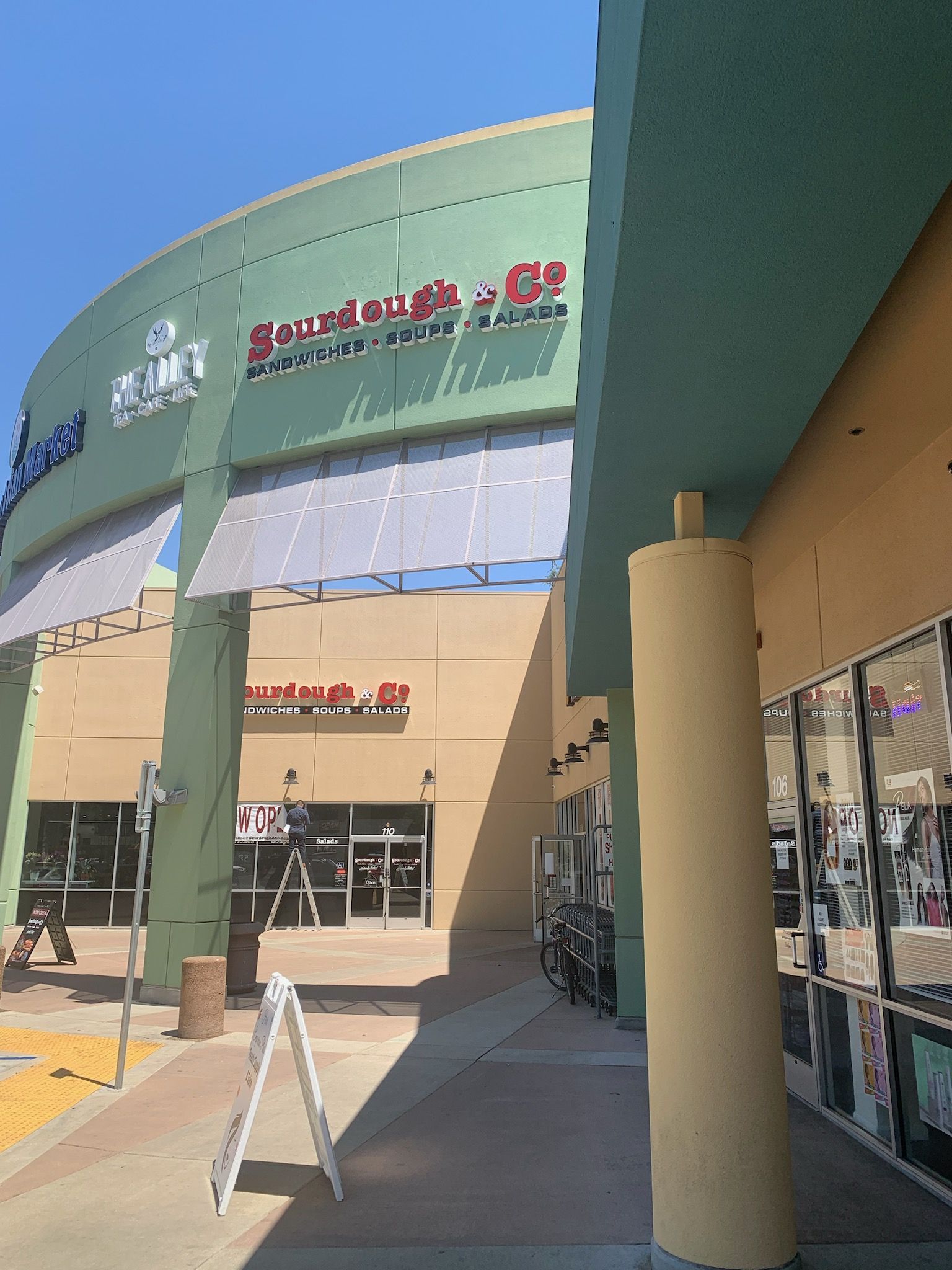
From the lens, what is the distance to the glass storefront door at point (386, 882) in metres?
23.8

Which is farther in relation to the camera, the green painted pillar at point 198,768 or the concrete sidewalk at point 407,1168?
the green painted pillar at point 198,768

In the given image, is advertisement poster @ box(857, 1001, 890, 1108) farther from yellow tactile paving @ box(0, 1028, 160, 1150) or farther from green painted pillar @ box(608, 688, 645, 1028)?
yellow tactile paving @ box(0, 1028, 160, 1150)

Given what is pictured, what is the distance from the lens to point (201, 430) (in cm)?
1466

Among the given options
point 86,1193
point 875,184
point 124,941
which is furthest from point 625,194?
point 124,941

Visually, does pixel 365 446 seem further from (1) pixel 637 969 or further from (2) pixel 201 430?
(1) pixel 637 969

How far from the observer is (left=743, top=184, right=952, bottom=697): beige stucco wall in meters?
4.04

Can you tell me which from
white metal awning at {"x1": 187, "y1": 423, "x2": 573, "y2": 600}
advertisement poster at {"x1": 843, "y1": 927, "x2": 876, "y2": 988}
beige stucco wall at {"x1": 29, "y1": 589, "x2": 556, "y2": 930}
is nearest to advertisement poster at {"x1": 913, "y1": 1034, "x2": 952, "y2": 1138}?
advertisement poster at {"x1": 843, "y1": 927, "x2": 876, "y2": 988}

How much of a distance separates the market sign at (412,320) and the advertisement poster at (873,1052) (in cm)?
940

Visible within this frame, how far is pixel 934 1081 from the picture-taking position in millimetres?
5418

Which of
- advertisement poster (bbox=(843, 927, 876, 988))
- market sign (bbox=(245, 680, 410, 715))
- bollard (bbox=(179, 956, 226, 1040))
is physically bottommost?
bollard (bbox=(179, 956, 226, 1040))

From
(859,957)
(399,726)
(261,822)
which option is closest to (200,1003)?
(859,957)

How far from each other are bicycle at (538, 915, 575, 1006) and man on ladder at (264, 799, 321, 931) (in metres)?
9.24

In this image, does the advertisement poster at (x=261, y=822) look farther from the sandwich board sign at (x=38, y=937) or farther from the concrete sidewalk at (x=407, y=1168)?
the concrete sidewalk at (x=407, y=1168)

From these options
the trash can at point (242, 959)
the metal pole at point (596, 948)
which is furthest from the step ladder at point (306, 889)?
the metal pole at point (596, 948)
